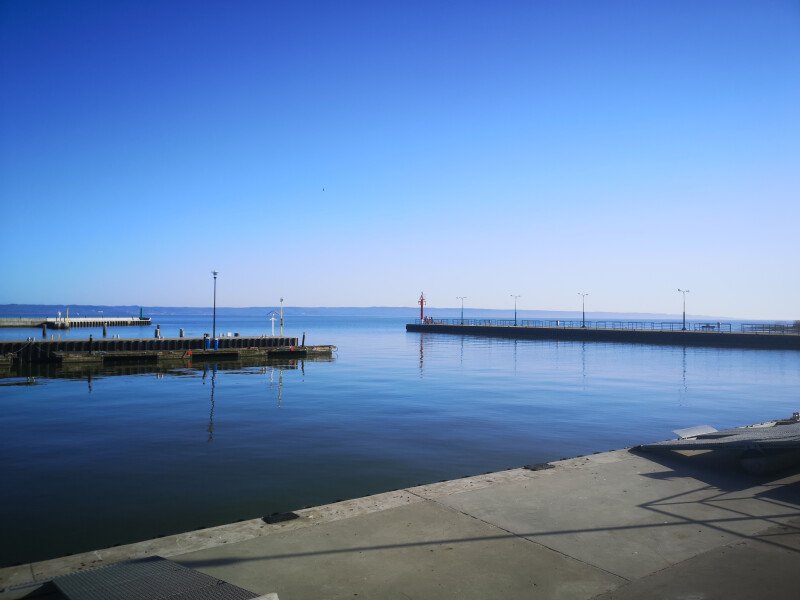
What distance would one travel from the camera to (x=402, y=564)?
21.6 feet

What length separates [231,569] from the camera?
643cm

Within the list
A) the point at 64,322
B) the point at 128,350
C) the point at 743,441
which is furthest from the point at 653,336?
the point at 64,322

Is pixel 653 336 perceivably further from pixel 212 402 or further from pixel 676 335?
pixel 212 402

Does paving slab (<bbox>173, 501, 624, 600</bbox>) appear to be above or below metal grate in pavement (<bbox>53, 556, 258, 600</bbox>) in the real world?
below

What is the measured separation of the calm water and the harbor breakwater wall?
36642 millimetres

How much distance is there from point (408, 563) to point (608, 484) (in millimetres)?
4890

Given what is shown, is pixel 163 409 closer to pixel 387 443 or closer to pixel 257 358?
pixel 387 443

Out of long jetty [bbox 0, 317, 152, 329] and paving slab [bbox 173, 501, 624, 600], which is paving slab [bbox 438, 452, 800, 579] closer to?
paving slab [bbox 173, 501, 624, 600]

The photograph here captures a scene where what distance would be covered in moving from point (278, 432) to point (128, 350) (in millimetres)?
39490

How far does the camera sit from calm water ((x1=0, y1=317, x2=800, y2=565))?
11.0 meters

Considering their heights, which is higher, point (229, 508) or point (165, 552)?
point (165, 552)

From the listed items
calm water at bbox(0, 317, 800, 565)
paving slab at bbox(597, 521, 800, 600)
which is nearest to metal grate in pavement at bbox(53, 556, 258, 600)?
calm water at bbox(0, 317, 800, 565)

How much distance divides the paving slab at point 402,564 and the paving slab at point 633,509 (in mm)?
502

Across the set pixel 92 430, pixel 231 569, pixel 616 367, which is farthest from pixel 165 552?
pixel 616 367
